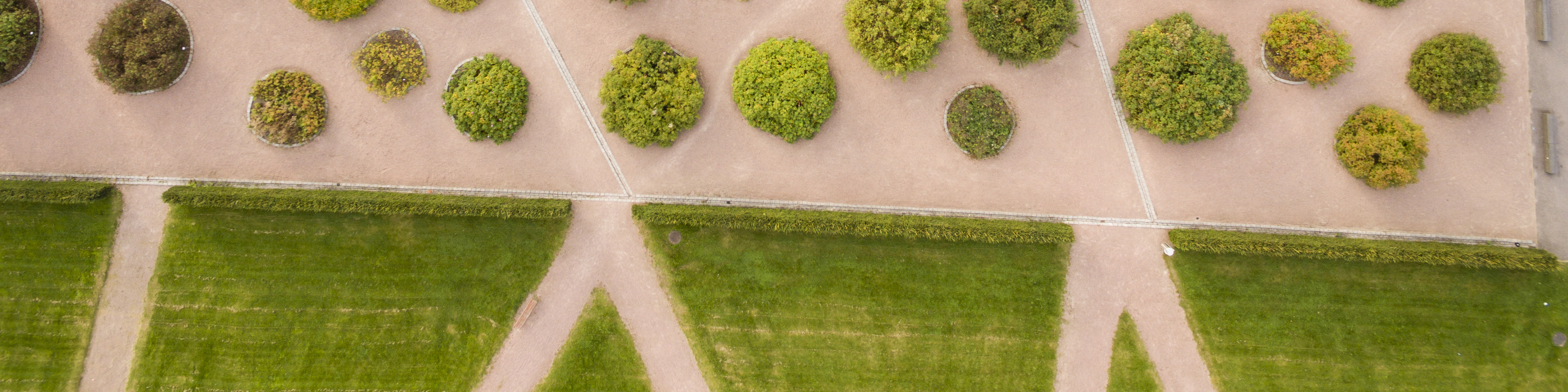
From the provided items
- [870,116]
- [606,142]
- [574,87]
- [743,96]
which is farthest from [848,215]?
[574,87]

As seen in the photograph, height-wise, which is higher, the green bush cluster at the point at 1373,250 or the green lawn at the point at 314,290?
the green lawn at the point at 314,290

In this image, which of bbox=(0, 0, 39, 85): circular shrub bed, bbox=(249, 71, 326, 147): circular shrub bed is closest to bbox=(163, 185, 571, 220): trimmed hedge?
bbox=(249, 71, 326, 147): circular shrub bed

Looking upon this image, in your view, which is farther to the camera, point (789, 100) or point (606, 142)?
point (606, 142)

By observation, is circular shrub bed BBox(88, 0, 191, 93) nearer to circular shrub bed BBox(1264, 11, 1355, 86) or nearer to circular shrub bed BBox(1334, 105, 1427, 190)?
circular shrub bed BBox(1264, 11, 1355, 86)

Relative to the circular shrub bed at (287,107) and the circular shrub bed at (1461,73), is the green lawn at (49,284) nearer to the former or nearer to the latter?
the circular shrub bed at (287,107)

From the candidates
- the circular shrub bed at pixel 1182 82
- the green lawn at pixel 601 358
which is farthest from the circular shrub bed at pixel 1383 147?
the green lawn at pixel 601 358

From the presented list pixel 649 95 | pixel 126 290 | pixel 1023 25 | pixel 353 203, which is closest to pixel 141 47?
pixel 126 290

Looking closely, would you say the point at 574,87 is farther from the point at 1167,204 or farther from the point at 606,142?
the point at 1167,204
